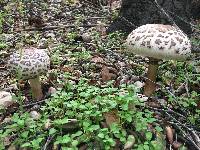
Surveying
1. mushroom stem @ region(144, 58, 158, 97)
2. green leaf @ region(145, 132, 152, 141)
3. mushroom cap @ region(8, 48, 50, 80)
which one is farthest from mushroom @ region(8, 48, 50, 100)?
green leaf @ region(145, 132, 152, 141)

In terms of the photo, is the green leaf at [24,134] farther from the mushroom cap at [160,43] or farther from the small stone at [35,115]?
the mushroom cap at [160,43]

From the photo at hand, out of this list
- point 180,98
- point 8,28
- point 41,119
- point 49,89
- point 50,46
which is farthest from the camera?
point 8,28

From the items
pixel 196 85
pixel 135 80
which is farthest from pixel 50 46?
pixel 196 85

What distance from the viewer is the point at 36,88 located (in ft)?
12.6

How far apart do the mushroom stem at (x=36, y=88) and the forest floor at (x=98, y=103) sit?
0.08 metres

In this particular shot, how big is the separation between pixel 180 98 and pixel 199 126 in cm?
41

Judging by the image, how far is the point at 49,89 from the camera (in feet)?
13.1

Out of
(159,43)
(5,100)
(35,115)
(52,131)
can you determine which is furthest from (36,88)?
(159,43)

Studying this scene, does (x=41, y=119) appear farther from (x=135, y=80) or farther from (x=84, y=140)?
(x=135, y=80)

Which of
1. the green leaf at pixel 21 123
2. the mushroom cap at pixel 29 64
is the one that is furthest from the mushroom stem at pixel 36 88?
the green leaf at pixel 21 123

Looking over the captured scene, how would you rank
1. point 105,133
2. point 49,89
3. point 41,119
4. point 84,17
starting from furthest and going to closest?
point 84,17 → point 49,89 → point 41,119 → point 105,133

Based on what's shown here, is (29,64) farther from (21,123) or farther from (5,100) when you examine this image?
(21,123)

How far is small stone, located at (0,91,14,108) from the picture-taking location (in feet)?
12.3

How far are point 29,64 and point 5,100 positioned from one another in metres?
0.51
